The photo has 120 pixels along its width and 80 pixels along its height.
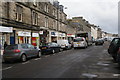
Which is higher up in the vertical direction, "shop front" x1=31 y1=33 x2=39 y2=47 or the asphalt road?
"shop front" x1=31 y1=33 x2=39 y2=47

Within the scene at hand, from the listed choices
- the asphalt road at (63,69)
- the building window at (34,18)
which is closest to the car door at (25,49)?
the asphalt road at (63,69)

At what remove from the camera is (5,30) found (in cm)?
1928

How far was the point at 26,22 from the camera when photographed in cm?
2533

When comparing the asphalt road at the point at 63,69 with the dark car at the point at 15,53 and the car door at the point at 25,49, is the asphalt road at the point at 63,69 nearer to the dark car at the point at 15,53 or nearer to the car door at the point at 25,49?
the dark car at the point at 15,53

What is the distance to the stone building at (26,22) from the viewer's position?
65.8 feet

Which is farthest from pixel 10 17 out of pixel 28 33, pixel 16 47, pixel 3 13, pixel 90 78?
pixel 90 78

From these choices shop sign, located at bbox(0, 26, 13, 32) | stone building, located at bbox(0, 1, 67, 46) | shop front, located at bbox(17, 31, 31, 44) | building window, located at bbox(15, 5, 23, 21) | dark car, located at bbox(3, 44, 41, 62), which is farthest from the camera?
shop front, located at bbox(17, 31, 31, 44)

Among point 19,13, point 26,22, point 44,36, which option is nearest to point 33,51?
point 19,13

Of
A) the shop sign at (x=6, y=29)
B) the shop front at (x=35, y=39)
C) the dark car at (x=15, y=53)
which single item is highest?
the shop sign at (x=6, y=29)

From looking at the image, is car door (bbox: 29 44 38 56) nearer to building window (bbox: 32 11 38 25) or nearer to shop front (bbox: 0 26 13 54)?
shop front (bbox: 0 26 13 54)

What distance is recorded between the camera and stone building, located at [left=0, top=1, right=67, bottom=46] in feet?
65.8

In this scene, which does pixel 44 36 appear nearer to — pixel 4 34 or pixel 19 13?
pixel 19 13

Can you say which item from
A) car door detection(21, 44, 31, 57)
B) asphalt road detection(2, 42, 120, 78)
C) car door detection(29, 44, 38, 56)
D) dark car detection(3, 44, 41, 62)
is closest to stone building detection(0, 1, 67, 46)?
car door detection(29, 44, 38, 56)

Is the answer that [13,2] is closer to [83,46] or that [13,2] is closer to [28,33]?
[28,33]
